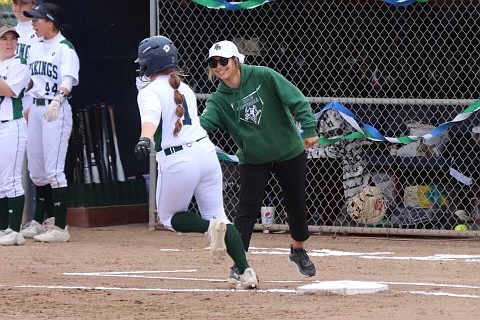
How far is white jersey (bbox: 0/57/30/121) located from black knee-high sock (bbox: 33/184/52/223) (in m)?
0.89

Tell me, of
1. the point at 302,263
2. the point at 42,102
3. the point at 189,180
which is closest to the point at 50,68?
the point at 42,102

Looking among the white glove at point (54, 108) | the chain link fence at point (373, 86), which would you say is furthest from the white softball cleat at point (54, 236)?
the chain link fence at point (373, 86)

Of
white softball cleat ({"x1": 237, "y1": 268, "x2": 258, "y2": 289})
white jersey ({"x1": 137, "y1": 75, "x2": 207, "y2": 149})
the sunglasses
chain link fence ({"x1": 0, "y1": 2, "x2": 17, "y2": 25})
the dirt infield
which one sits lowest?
the dirt infield

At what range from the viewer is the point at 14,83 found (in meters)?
10.6

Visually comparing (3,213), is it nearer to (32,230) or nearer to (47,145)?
(32,230)

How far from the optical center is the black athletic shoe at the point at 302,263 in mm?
8250

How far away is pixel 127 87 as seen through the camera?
13.4 m

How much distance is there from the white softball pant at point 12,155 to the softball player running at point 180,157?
3.54 meters

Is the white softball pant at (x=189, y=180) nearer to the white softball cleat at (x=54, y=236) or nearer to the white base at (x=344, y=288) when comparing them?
the white base at (x=344, y=288)

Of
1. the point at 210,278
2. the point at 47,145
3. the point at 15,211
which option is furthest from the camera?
the point at 47,145

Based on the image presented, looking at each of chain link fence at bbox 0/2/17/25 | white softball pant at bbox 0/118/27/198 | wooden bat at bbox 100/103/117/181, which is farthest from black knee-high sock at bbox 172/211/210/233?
chain link fence at bbox 0/2/17/25

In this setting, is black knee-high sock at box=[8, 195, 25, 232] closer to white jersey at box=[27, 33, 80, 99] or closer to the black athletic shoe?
white jersey at box=[27, 33, 80, 99]

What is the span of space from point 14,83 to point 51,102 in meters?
0.37

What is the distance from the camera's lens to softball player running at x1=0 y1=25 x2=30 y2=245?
10.6m
